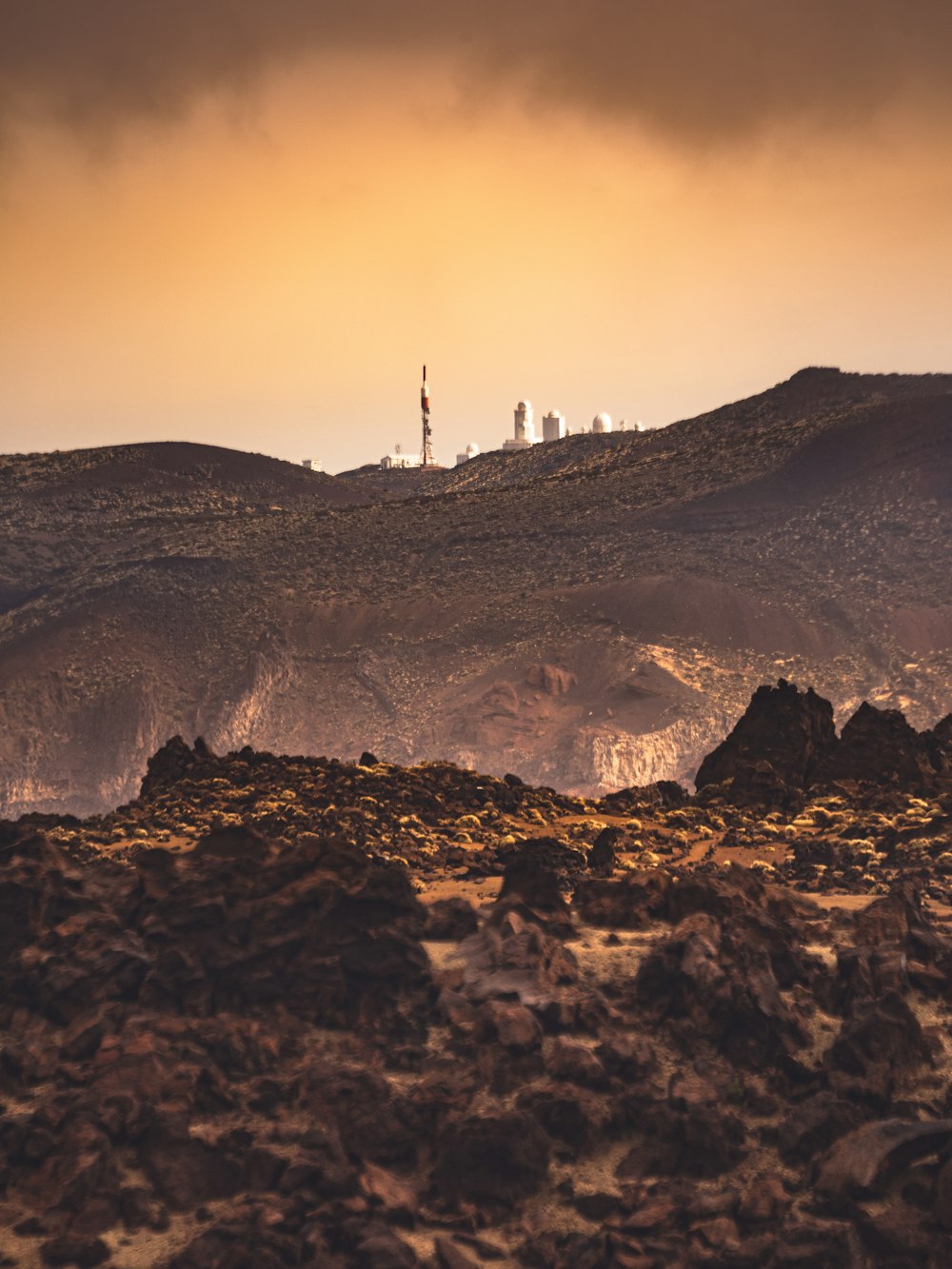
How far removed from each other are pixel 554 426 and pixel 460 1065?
142m

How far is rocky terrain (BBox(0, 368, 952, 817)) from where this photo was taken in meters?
94.6

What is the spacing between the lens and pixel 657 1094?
19.6 meters

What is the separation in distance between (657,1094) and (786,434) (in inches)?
4075

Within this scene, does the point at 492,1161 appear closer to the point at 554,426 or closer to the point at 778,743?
the point at 778,743

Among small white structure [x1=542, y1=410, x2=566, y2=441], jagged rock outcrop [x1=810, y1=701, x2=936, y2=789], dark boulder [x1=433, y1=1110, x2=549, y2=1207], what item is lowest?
dark boulder [x1=433, y1=1110, x2=549, y2=1207]

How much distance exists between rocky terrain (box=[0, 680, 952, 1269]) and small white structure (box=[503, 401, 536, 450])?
13882cm

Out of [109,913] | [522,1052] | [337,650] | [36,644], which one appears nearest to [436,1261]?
[522,1052]

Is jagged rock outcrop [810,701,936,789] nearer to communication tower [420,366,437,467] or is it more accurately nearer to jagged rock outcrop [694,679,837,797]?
A: jagged rock outcrop [694,679,837,797]

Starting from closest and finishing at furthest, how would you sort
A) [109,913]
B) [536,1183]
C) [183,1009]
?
Answer: [536,1183] → [183,1009] → [109,913]

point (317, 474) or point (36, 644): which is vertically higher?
point (317, 474)

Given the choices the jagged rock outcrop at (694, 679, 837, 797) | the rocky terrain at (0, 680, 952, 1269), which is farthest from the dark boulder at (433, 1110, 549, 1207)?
the jagged rock outcrop at (694, 679, 837, 797)

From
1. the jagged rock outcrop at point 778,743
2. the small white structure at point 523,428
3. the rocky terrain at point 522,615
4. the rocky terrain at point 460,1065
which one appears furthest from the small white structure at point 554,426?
the rocky terrain at point 460,1065

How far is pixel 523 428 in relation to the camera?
16562cm

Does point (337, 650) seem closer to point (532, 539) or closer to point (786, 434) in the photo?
point (532, 539)
